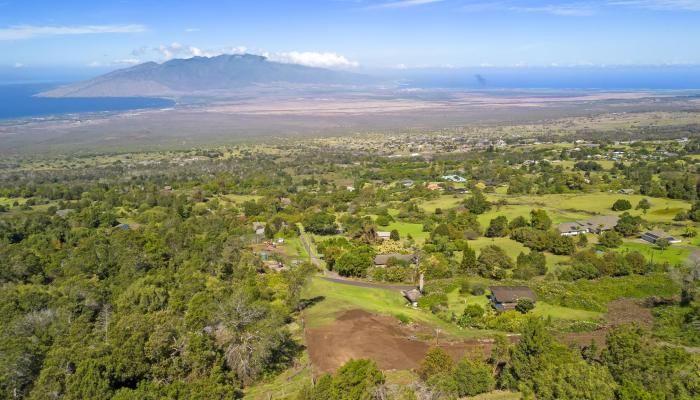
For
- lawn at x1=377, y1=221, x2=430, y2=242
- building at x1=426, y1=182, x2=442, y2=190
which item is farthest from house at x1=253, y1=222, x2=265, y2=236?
building at x1=426, y1=182, x2=442, y2=190

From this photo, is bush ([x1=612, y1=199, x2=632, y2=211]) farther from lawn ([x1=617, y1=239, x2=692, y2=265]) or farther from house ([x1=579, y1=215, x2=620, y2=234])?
lawn ([x1=617, y1=239, x2=692, y2=265])

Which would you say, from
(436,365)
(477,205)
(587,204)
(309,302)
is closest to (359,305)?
(309,302)

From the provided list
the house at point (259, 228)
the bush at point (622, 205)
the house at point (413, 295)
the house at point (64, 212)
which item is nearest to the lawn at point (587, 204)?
the bush at point (622, 205)

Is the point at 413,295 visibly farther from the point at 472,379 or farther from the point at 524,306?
the point at 472,379

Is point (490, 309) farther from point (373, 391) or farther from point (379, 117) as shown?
point (379, 117)

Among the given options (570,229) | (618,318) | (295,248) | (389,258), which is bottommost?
(295,248)

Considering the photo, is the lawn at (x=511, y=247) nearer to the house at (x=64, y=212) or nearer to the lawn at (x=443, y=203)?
the lawn at (x=443, y=203)

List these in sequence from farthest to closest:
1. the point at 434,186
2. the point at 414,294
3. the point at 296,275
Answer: the point at 434,186 → the point at 414,294 → the point at 296,275
